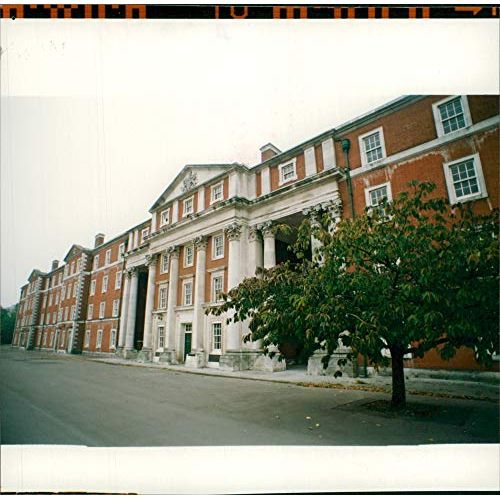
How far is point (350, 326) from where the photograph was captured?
4.91 m

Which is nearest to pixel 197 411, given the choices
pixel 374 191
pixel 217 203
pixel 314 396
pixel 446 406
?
pixel 314 396

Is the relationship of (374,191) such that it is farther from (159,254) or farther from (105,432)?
(159,254)

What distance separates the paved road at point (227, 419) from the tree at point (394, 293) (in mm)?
969

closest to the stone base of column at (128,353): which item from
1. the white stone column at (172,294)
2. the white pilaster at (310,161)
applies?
the white stone column at (172,294)

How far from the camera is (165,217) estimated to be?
19.5 metres

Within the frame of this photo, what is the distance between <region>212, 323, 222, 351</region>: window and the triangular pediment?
7.79 m

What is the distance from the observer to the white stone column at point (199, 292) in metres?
15.3

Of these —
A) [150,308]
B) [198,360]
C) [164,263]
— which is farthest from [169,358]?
[164,263]

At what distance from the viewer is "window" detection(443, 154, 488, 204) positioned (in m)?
7.87

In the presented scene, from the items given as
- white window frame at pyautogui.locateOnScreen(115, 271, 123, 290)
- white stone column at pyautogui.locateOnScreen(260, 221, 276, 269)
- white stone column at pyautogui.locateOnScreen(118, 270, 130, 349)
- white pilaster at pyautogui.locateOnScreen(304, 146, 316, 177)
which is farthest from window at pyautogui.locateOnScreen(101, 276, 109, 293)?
white pilaster at pyautogui.locateOnScreen(304, 146, 316, 177)

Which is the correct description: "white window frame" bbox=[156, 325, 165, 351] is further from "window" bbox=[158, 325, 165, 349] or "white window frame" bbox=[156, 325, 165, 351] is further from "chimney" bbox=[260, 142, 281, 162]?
"chimney" bbox=[260, 142, 281, 162]

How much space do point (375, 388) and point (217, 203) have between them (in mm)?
10853

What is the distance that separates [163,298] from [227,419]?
1615 centimetres

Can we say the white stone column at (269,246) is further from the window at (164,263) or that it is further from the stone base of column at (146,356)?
the stone base of column at (146,356)
